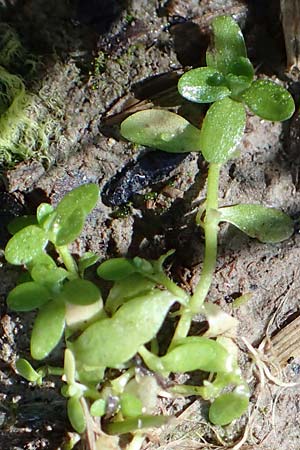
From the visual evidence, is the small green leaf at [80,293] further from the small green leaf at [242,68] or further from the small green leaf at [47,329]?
the small green leaf at [242,68]

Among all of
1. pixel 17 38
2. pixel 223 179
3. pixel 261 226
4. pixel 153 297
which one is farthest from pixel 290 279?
Result: pixel 17 38

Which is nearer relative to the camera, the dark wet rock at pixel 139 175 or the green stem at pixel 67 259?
the green stem at pixel 67 259

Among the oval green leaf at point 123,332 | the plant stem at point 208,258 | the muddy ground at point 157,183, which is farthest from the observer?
the muddy ground at point 157,183

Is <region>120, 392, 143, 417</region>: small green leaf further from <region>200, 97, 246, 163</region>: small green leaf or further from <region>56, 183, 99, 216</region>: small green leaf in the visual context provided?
<region>200, 97, 246, 163</region>: small green leaf

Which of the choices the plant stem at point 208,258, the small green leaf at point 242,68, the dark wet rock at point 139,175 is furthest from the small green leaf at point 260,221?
the small green leaf at point 242,68

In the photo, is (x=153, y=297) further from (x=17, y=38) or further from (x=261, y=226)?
(x=17, y=38)

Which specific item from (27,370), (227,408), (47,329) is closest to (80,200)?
(47,329)
